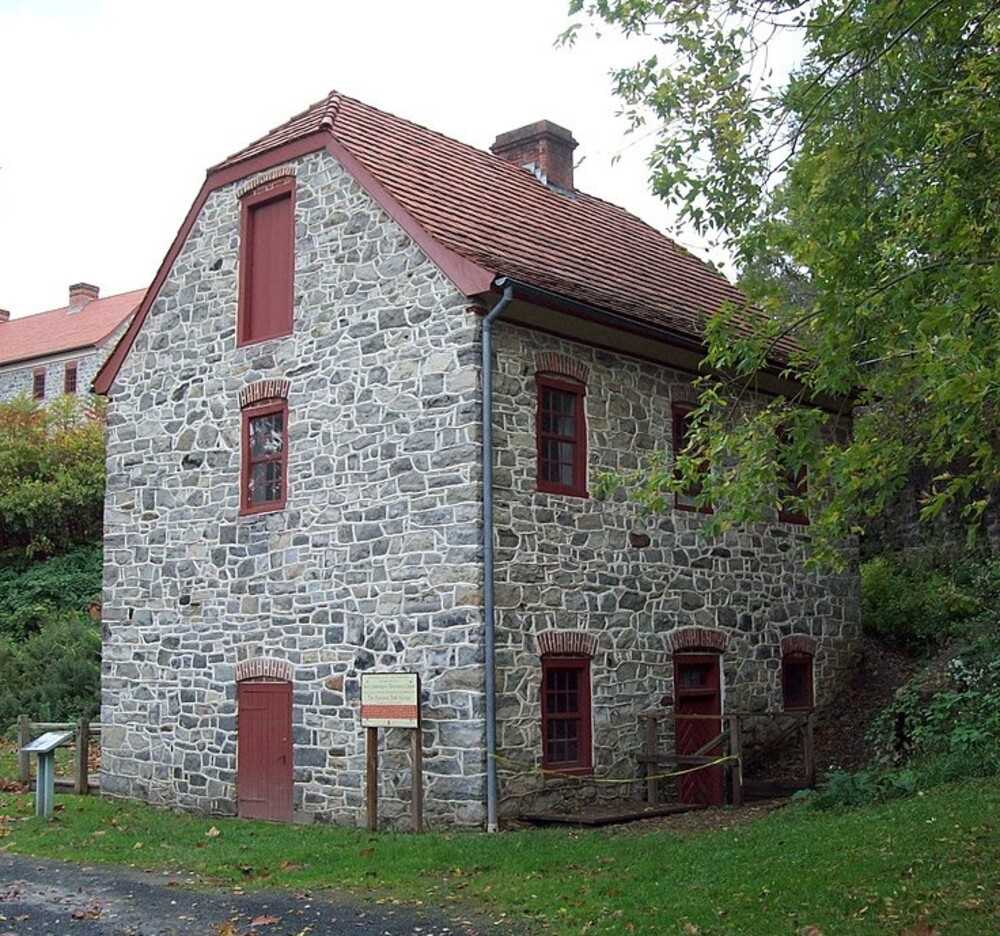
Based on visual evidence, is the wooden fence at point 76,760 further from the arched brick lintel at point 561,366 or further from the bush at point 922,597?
the bush at point 922,597

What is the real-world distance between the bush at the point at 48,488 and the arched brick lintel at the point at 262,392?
1343 cm

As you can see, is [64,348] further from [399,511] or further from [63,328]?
[399,511]

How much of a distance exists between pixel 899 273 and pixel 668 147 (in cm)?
236

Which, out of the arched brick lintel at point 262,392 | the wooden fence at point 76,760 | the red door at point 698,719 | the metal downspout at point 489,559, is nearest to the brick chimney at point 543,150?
the arched brick lintel at point 262,392

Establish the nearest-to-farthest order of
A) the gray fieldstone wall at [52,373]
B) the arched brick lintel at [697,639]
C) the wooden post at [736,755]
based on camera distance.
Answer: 1. the wooden post at [736,755]
2. the arched brick lintel at [697,639]
3. the gray fieldstone wall at [52,373]

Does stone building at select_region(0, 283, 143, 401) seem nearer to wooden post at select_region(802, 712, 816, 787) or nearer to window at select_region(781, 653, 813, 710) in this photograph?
window at select_region(781, 653, 813, 710)

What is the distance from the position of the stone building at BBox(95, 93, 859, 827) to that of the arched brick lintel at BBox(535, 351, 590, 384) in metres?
0.05

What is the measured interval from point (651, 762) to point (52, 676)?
11953 mm

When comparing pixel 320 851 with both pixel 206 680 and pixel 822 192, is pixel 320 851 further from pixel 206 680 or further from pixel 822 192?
pixel 822 192

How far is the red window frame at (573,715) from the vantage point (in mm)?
14070

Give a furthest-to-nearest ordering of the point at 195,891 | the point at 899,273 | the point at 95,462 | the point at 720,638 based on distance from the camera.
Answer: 1. the point at 95,462
2. the point at 720,638
3. the point at 195,891
4. the point at 899,273

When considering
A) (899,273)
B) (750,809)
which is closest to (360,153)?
(899,273)

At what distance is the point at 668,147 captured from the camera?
10898mm

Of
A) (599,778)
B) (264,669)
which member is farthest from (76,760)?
(599,778)
